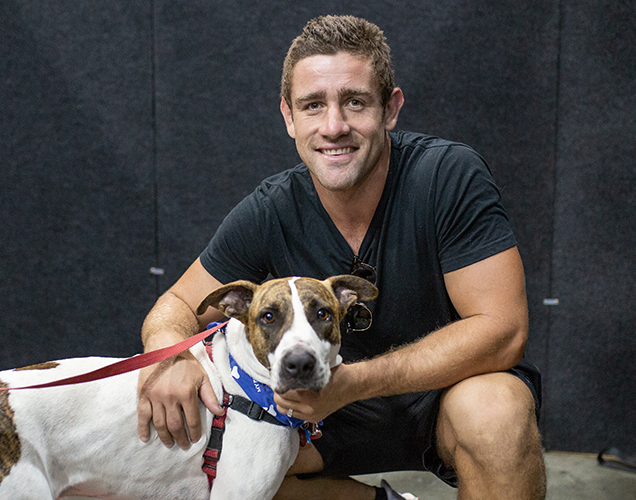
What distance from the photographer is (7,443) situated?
1636 millimetres

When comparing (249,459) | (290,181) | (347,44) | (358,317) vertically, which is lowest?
(249,459)

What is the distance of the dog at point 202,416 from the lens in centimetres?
166

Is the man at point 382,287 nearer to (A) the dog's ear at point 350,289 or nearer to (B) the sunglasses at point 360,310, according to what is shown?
(B) the sunglasses at point 360,310

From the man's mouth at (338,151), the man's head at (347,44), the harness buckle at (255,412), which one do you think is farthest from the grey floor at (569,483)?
the man's head at (347,44)

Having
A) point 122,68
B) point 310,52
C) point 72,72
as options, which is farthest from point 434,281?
point 72,72

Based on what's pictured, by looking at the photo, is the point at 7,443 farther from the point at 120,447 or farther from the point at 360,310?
the point at 360,310

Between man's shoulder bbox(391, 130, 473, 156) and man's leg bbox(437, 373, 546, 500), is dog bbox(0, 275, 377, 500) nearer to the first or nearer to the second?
man's leg bbox(437, 373, 546, 500)

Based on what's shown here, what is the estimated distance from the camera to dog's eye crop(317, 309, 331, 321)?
177cm

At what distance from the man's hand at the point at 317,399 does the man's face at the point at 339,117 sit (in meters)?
0.69

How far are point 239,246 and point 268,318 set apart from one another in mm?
578

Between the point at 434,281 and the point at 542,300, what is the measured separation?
4.45ft

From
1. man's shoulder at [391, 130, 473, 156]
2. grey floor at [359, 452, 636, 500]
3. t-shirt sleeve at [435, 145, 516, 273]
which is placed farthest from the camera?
grey floor at [359, 452, 636, 500]

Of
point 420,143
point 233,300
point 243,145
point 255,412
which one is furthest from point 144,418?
point 243,145

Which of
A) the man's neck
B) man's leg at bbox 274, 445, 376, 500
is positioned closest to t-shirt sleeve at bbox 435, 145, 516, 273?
the man's neck
